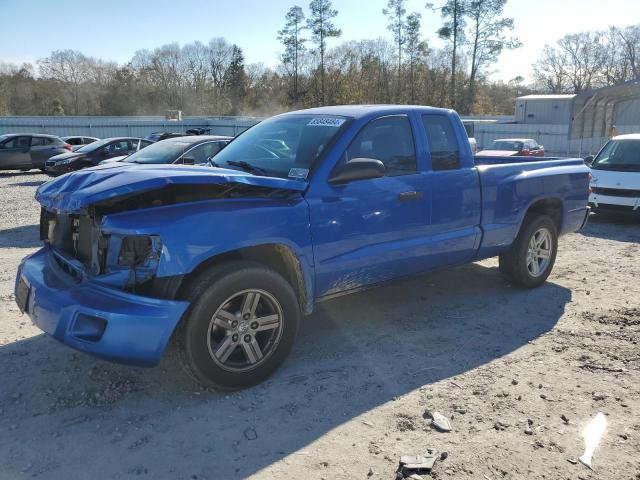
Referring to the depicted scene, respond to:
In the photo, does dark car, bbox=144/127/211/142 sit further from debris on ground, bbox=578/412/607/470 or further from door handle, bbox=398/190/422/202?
debris on ground, bbox=578/412/607/470

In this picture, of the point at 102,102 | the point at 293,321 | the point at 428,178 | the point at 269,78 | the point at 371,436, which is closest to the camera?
the point at 371,436

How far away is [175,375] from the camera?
3.87 meters

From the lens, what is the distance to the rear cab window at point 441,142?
15.6 ft

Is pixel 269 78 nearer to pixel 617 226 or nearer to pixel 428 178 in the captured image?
pixel 617 226

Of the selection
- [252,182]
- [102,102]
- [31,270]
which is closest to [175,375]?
[31,270]

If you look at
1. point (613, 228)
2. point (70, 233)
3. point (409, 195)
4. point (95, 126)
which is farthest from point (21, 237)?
point (95, 126)

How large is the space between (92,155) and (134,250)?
46.6 ft

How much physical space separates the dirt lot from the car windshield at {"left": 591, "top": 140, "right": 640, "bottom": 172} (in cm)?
588

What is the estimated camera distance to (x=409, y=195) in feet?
14.5

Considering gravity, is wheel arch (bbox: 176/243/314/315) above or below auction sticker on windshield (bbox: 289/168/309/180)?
below

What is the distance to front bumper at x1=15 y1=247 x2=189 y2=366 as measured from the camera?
3.08 meters

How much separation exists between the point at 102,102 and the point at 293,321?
70016mm

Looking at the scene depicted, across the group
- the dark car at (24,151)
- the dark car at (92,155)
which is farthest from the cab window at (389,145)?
the dark car at (24,151)

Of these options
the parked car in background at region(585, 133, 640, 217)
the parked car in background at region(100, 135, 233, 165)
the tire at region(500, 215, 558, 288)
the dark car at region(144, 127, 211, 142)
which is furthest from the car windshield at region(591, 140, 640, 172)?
the dark car at region(144, 127, 211, 142)
